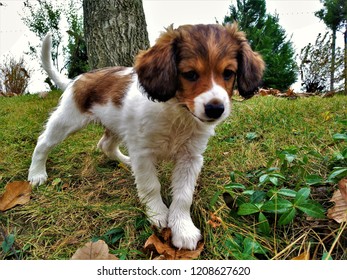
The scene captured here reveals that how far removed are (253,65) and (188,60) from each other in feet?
1.65

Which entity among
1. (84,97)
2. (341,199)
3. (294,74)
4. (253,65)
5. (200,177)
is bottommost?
(294,74)

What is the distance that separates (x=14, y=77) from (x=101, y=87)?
1009 centimetres

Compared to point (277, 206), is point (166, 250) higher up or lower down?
lower down

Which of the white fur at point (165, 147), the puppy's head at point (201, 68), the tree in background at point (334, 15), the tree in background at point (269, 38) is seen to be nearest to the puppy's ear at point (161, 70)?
the puppy's head at point (201, 68)

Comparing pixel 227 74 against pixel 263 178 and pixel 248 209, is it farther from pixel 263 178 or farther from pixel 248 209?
pixel 248 209

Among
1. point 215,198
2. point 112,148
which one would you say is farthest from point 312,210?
point 112,148

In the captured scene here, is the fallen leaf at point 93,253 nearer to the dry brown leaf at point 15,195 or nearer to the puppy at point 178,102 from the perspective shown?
the puppy at point 178,102

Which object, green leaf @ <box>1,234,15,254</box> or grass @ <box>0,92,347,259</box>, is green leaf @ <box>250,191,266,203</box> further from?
green leaf @ <box>1,234,15,254</box>

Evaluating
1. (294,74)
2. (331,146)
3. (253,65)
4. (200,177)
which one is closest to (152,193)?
(200,177)

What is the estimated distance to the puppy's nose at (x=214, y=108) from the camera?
71.0 inches

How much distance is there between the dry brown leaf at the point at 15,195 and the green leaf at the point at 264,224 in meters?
1.69

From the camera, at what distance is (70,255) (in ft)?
6.17

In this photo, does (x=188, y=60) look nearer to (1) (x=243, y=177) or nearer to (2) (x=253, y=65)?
(2) (x=253, y=65)

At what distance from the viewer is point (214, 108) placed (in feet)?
5.91
